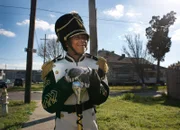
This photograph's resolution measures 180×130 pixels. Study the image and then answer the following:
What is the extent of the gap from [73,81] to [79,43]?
0.42 m

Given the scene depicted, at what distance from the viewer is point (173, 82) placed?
1700 cm

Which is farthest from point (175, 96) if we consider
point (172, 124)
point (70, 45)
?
point (70, 45)

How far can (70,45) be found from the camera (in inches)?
80.0

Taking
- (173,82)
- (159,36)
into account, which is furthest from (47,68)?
(159,36)

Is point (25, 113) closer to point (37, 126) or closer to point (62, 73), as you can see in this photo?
point (37, 126)

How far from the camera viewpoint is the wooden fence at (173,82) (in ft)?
53.7

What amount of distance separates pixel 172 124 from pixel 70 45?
5426 mm

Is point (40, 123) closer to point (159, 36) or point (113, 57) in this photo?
point (159, 36)

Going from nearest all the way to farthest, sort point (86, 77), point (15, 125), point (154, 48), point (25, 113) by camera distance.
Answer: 1. point (86, 77)
2. point (15, 125)
3. point (25, 113)
4. point (154, 48)

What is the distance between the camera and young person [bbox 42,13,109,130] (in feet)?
5.83

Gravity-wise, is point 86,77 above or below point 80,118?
above

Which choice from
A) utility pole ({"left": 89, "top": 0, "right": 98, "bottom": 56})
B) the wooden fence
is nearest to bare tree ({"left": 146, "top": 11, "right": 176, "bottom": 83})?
the wooden fence

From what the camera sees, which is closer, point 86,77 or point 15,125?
point 86,77

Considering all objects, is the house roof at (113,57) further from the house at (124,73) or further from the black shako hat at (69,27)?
the black shako hat at (69,27)
